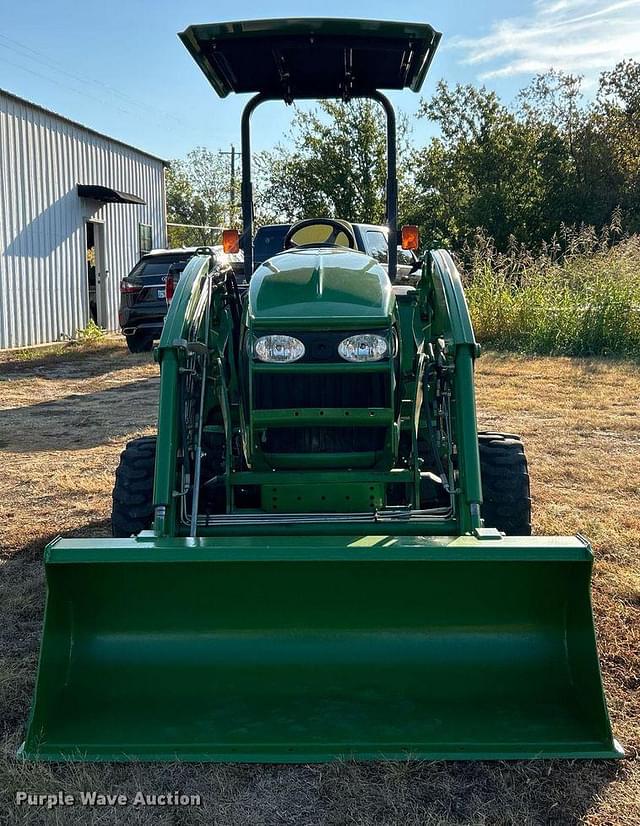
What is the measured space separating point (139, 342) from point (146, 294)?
1.23 meters

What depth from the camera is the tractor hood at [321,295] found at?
10.8ft

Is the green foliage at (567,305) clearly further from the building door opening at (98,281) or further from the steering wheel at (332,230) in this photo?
the steering wheel at (332,230)

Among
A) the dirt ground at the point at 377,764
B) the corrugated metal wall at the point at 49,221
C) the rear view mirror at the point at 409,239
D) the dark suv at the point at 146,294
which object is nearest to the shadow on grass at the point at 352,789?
the dirt ground at the point at 377,764

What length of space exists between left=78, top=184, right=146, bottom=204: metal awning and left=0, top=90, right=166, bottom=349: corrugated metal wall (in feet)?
0.51

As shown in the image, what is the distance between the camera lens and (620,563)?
417cm

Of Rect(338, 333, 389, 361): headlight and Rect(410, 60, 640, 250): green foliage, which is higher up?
Rect(410, 60, 640, 250): green foliage

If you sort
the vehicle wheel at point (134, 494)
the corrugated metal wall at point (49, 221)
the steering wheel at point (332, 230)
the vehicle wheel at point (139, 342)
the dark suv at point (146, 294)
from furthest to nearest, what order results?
the corrugated metal wall at point (49, 221) → the vehicle wheel at point (139, 342) → the dark suv at point (146, 294) → the steering wheel at point (332, 230) → the vehicle wheel at point (134, 494)

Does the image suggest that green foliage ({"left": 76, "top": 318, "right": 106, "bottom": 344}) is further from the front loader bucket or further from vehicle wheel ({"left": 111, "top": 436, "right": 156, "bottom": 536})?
the front loader bucket

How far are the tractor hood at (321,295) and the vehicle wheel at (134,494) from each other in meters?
0.95

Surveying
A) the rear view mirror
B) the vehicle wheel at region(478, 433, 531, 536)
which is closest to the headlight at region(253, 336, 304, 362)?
the vehicle wheel at region(478, 433, 531, 536)

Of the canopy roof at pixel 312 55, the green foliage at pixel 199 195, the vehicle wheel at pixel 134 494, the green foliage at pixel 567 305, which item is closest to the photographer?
the canopy roof at pixel 312 55

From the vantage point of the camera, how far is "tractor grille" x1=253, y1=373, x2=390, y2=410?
3.38 m

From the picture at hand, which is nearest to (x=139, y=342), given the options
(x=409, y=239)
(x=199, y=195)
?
(x=409, y=239)

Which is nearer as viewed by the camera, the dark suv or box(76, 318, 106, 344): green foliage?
the dark suv
